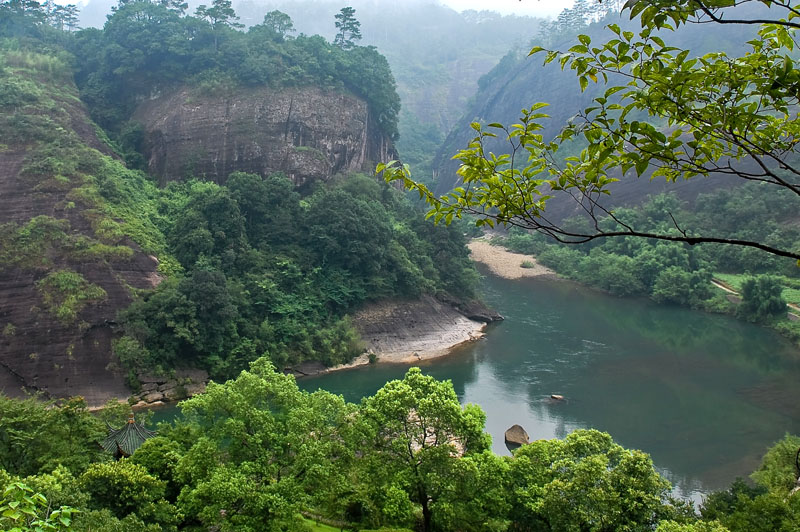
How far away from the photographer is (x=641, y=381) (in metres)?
23.6

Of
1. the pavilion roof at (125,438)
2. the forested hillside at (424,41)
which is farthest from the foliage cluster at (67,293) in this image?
the forested hillside at (424,41)

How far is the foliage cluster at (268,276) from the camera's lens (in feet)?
74.4

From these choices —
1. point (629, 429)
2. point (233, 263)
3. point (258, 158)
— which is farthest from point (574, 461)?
point (258, 158)

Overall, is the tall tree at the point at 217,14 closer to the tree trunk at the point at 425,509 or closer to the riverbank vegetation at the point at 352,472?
the riverbank vegetation at the point at 352,472

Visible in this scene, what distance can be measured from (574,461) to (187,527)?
302 inches

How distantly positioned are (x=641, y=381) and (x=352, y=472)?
1680 centimetres

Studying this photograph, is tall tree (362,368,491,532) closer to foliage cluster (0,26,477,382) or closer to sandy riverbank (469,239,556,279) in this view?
foliage cluster (0,26,477,382)

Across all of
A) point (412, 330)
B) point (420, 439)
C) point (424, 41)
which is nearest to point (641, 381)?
point (412, 330)

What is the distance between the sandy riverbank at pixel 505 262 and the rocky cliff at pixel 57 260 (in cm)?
2576

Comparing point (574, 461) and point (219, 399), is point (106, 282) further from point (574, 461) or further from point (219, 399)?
point (574, 461)

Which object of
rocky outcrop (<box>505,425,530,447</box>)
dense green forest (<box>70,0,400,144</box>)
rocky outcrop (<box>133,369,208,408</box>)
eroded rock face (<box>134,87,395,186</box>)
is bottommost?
rocky outcrop (<box>133,369,208,408</box>)

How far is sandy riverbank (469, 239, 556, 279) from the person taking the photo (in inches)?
1772

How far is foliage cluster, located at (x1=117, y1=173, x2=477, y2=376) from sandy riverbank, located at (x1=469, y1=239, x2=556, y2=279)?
41.1ft

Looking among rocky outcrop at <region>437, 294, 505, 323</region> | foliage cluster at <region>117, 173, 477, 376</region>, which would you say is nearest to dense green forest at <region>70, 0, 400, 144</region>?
foliage cluster at <region>117, 173, 477, 376</region>
